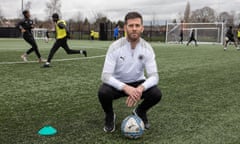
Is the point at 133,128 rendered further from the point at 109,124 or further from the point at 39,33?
the point at 39,33

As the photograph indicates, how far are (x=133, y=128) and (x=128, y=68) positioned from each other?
2.44 ft

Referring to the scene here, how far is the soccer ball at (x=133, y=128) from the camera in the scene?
11.2 feet

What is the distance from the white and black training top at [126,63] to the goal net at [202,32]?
29529 millimetres

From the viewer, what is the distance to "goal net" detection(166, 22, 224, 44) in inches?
1244

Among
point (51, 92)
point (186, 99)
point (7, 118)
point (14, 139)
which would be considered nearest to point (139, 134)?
point (14, 139)

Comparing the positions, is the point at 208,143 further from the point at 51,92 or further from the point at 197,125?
the point at 51,92

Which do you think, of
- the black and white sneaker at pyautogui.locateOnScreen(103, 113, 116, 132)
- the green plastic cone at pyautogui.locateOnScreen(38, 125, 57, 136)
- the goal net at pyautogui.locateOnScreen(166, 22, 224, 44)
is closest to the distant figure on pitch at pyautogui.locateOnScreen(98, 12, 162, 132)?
the black and white sneaker at pyautogui.locateOnScreen(103, 113, 116, 132)

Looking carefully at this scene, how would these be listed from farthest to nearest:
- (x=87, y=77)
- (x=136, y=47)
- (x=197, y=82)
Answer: (x=87, y=77) → (x=197, y=82) → (x=136, y=47)

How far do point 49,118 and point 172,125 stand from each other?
5.56 ft

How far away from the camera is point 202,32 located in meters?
32.5

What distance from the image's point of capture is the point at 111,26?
4584 cm

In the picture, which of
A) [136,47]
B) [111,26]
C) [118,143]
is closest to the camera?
[118,143]

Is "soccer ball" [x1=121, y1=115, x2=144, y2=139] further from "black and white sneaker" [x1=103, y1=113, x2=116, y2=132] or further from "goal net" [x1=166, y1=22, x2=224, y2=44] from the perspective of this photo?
"goal net" [x1=166, y1=22, x2=224, y2=44]

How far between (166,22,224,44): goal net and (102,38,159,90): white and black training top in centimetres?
2953
